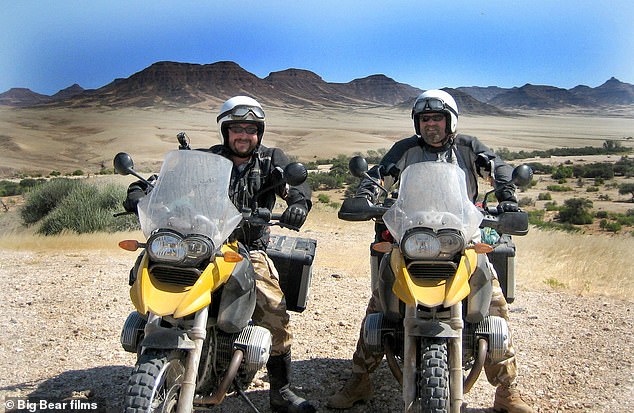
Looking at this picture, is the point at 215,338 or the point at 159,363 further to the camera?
the point at 215,338

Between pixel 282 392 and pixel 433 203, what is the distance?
1930mm

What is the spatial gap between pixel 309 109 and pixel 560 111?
60693 millimetres

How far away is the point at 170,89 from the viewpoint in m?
158

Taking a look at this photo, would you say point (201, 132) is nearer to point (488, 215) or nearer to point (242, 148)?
point (242, 148)

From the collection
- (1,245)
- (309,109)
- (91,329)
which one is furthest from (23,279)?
(309,109)

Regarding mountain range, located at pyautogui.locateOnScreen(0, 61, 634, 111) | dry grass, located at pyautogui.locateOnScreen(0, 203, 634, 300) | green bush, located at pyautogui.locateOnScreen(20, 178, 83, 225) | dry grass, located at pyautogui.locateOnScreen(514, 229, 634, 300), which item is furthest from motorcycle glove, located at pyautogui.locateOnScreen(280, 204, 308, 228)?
mountain range, located at pyautogui.locateOnScreen(0, 61, 634, 111)

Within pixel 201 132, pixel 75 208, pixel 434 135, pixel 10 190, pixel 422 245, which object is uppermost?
pixel 434 135

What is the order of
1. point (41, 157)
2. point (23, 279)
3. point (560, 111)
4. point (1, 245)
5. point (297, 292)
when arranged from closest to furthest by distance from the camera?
point (297, 292) < point (23, 279) < point (1, 245) < point (41, 157) < point (560, 111)

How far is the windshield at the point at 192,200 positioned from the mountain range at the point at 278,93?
426 ft

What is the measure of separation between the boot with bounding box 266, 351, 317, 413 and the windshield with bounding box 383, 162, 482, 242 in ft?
4.91

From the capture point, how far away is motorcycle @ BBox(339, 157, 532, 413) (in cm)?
308

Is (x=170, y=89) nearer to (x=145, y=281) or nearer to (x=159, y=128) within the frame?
(x=159, y=128)

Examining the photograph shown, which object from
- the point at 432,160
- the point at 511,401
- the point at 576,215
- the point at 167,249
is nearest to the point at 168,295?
the point at 167,249

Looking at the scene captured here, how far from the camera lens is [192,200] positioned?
3197 mm
